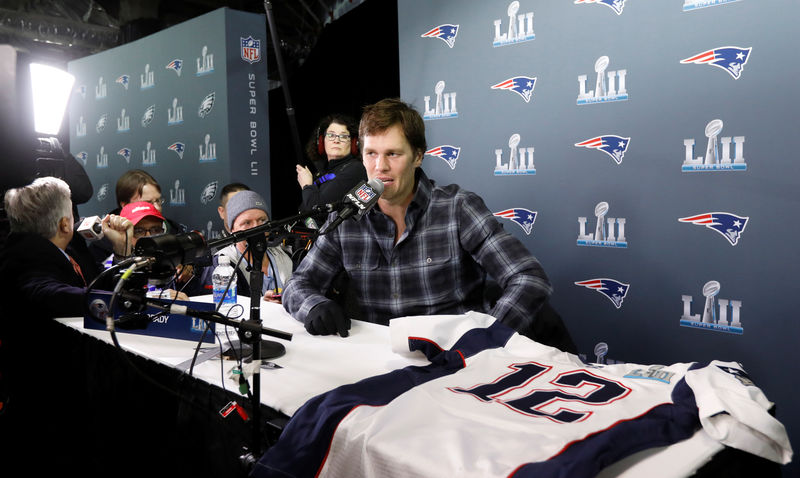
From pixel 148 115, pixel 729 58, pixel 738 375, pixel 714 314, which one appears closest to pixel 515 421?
pixel 738 375

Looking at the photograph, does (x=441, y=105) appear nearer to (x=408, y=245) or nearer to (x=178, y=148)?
(x=408, y=245)

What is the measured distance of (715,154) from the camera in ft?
7.27

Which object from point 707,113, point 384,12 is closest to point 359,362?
point 707,113

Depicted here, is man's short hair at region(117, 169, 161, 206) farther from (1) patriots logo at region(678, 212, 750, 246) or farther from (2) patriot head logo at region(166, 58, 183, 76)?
(1) patriots logo at region(678, 212, 750, 246)

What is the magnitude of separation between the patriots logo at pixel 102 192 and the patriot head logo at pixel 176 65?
1665mm

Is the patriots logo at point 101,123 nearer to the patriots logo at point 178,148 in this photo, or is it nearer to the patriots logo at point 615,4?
the patriots logo at point 178,148

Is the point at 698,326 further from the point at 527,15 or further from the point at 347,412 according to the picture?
the point at 347,412

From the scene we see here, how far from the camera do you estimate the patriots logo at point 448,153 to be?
10.2 feet

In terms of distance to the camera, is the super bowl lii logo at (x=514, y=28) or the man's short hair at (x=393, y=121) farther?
the super bowl lii logo at (x=514, y=28)

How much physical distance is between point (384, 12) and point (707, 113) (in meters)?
3.47

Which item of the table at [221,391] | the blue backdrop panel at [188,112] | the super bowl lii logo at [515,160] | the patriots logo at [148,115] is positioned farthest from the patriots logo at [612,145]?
the patriots logo at [148,115]

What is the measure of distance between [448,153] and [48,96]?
6.42 ft

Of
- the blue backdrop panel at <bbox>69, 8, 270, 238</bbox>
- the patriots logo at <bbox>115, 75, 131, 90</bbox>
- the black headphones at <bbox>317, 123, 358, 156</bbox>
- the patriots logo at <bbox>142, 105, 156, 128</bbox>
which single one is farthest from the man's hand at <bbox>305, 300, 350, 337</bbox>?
the patriots logo at <bbox>115, 75, 131, 90</bbox>

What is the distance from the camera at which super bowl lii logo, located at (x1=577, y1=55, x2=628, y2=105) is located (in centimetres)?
247
